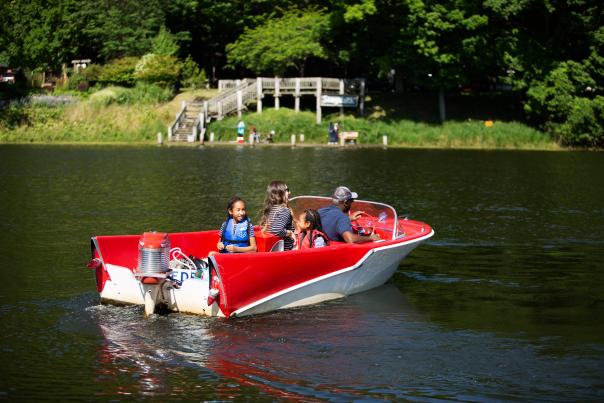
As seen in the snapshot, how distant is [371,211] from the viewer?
17516mm

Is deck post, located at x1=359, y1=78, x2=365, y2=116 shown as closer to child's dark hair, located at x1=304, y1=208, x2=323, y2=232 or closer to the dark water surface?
the dark water surface

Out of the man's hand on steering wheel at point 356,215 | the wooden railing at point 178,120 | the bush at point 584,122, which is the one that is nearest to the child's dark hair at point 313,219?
the man's hand on steering wheel at point 356,215

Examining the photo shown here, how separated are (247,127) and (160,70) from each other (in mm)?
8359

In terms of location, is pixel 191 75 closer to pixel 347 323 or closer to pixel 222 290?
pixel 347 323

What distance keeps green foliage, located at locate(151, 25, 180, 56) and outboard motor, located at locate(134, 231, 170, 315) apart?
53.3 meters

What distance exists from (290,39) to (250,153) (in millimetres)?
15145

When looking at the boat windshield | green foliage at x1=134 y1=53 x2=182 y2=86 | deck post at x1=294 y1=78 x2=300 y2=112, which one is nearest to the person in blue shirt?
the boat windshield

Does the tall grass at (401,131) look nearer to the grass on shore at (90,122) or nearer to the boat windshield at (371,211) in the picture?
the grass on shore at (90,122)

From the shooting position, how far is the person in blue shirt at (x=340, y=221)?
1553cm

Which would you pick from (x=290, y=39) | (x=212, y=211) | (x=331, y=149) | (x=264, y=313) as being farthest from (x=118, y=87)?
(x=264, y=313)

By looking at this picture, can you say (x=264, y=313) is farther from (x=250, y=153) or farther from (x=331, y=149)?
(x=331, y=149)

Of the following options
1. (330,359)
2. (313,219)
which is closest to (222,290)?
(330,359)

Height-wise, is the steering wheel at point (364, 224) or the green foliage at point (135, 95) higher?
the green foliage at point (135, 95)

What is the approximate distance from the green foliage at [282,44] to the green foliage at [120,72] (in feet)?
21.9
